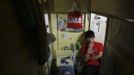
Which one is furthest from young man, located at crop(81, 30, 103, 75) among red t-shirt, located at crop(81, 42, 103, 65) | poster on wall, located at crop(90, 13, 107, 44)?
poster on wall, located at crop(90, 13, 107, 44)

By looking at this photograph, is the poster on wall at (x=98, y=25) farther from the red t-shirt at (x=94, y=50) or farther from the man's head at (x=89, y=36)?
the man's head at (x=89, y=36)

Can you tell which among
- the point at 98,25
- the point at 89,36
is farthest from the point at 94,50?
the point at 98,25

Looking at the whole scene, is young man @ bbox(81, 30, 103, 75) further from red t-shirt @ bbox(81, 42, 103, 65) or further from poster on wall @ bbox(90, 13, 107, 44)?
poster on wall @ bbox(90, 13, 107, 44)

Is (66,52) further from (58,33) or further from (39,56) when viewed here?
(39,56)

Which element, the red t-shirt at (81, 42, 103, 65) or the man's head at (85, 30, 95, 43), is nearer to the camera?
the man's head at (85, 30, 95, 43)

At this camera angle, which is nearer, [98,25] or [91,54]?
[91,54]

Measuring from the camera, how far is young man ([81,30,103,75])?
3.02 m

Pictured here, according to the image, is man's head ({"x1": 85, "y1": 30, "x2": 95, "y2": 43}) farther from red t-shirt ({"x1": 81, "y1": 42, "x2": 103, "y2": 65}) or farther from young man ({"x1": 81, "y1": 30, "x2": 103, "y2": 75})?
red t-shirt ({"x1": 81, "y1": 42, "x2": 103, "y2": 65})

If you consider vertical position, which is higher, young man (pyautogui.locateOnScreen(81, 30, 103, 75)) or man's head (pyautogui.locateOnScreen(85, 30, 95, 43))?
man's head (pyautogui.locateOnScreen(85, 30, 95, 43))

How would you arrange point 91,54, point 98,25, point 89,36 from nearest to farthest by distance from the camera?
point 89,36, point 91,54, point 98,25

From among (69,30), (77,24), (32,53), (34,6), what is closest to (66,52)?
(69,30)

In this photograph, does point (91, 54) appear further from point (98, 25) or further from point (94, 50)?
point (98, 25)

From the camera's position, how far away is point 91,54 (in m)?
3.19

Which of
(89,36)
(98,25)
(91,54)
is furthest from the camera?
(98,25)
